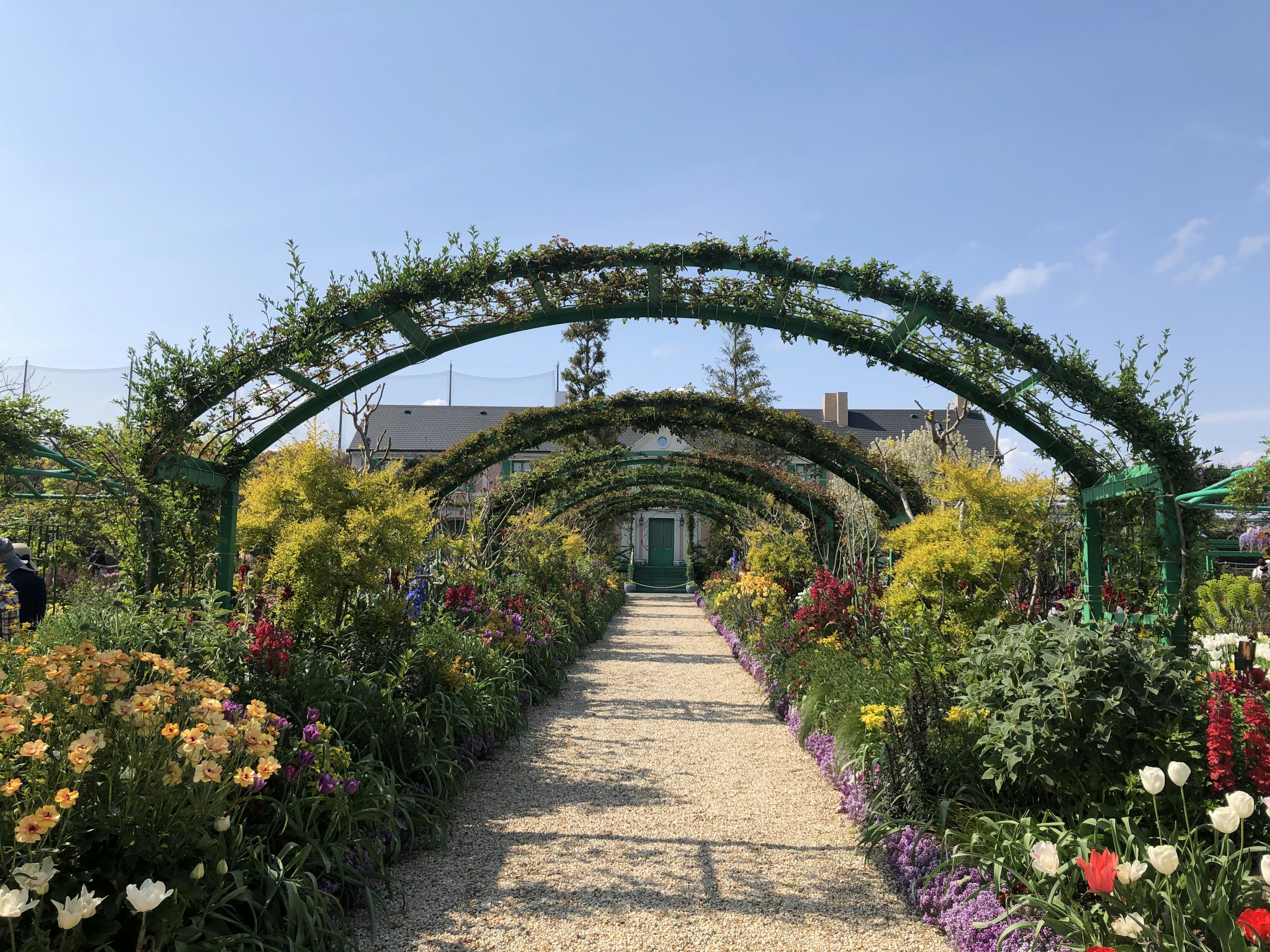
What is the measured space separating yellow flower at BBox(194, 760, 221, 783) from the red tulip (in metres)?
2.13

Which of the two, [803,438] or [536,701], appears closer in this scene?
[536,701]

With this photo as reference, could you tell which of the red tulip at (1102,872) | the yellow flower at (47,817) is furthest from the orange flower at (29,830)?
the red tulip at (1102,872)

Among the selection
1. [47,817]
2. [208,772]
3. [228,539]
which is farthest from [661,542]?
[47,817]

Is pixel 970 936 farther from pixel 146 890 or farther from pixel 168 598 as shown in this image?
pixel 168 598

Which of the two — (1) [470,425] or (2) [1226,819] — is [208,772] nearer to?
(2) [1226,819]

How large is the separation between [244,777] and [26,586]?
15.8ft

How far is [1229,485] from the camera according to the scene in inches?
162

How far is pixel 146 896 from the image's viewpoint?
1.74 metres

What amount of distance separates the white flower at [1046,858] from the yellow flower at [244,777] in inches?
83.8

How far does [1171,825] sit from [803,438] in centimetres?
662

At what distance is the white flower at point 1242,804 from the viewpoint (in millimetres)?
2041

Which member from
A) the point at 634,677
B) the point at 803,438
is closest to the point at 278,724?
the point at 634,677

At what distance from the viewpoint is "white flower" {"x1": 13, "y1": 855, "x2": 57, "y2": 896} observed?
1.72 metres

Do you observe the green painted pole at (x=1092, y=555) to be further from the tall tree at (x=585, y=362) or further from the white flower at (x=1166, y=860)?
the tall tree at (x=585, y=362)
